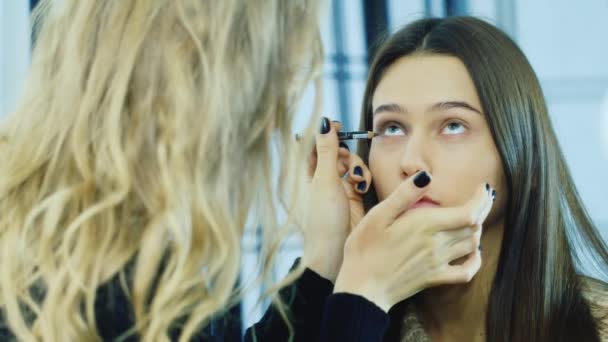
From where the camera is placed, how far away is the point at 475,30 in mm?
1247

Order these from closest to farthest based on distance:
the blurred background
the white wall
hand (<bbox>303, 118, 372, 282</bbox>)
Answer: hand (<bbox>303, 118, 372, 282</bbox>) < the white wall < the blurred background

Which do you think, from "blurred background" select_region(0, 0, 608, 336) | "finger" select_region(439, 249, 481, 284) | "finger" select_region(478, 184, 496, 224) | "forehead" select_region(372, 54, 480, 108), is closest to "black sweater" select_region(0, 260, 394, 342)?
"finger" select_region(439, 249, 481, 284)

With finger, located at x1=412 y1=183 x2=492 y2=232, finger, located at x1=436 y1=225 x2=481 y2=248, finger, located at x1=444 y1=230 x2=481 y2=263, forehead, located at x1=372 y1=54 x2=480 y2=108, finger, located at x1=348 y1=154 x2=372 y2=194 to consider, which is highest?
forehead, located at x1=372 y1=54 x2=480 y2=108

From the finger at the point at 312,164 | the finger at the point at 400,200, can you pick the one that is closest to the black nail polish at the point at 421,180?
the finger at the point at 400,200

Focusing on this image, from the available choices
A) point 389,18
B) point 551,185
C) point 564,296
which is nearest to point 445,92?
point 551,185

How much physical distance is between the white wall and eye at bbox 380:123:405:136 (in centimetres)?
121

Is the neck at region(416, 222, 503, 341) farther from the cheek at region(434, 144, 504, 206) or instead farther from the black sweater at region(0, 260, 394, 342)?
the black sweater at region(0, 260, 394, 342)

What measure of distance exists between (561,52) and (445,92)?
1.88m

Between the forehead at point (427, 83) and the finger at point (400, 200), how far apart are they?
0.16 metres

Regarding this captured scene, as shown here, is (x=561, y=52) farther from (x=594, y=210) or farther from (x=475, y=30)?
(x=475, y=30)

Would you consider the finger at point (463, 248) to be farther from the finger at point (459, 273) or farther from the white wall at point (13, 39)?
the white wall at point (13, 39)

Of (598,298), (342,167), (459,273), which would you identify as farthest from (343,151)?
(598,298)

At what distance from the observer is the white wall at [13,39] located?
2.01m

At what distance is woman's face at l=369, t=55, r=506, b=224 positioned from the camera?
1.16 meters
